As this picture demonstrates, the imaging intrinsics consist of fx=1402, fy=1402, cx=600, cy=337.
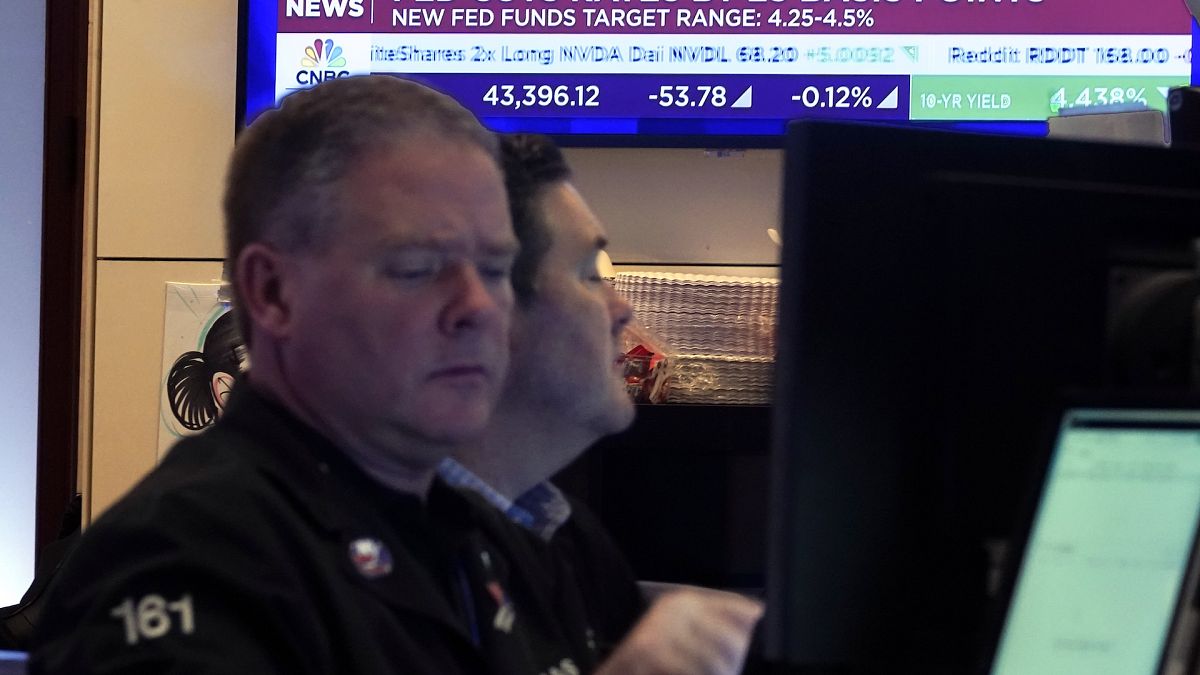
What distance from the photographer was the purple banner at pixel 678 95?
254cm

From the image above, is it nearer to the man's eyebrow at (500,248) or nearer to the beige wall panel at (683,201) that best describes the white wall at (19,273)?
the beige wall panel at (683,201)

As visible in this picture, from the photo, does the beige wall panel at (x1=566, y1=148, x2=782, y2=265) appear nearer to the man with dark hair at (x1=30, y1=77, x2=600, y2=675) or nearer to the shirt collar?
the shirt collar

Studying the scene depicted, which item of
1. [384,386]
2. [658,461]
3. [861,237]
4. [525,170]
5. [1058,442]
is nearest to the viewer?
[1058,442]

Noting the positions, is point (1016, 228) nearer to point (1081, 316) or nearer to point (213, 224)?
point (1081, 316)

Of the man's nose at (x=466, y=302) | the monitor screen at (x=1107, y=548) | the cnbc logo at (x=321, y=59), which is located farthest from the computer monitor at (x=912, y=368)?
the cnbc logo at (x=321, y=59)

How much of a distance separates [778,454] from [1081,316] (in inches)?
7.7

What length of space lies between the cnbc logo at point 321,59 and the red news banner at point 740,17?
0.03 meters

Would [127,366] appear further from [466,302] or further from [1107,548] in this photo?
[1107,548]

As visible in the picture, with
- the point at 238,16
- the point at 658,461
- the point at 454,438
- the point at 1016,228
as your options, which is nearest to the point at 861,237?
the point at 1016,228

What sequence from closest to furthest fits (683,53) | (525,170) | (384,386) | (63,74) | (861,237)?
(861,237) < (384,386) < (525,170) < (683,53) < (63,74)

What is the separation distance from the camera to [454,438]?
100cm

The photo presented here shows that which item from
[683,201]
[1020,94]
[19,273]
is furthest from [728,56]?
[19,273]

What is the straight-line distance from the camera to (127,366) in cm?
268

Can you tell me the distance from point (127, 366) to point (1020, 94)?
5.70 ft
